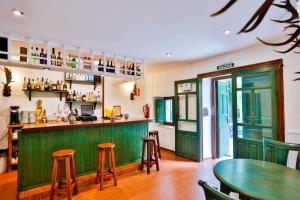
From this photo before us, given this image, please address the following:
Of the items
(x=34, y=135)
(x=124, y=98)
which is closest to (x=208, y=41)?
(x=34, y=135)

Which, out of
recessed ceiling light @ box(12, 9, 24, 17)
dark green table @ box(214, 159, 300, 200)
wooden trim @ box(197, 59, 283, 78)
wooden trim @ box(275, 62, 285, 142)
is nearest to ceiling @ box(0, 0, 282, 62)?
recessed ceiling light @ box(12, 9, 24, 17)

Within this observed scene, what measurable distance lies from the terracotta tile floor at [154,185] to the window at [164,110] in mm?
2046

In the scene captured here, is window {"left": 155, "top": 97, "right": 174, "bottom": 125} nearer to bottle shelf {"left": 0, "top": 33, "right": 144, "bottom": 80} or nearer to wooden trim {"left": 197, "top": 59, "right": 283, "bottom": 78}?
wooden trim {"left": 197, "top": 59, "right": 283, "bottom": 78}

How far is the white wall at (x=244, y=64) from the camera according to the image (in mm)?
3029

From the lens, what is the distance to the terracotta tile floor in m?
2.91

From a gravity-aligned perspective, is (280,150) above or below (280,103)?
below

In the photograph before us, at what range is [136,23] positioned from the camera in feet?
8.59

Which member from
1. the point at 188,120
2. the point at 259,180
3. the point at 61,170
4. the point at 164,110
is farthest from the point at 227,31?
the point at 164,110

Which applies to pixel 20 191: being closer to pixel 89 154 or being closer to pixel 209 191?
pixel 89 154

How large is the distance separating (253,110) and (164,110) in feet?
10.1

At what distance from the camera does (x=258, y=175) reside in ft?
5.57

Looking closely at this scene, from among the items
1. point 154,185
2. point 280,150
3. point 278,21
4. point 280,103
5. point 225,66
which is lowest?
point 154,185

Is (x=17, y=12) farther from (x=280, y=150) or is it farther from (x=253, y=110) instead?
(x=253, y=110)

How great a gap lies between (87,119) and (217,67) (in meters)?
3.21
